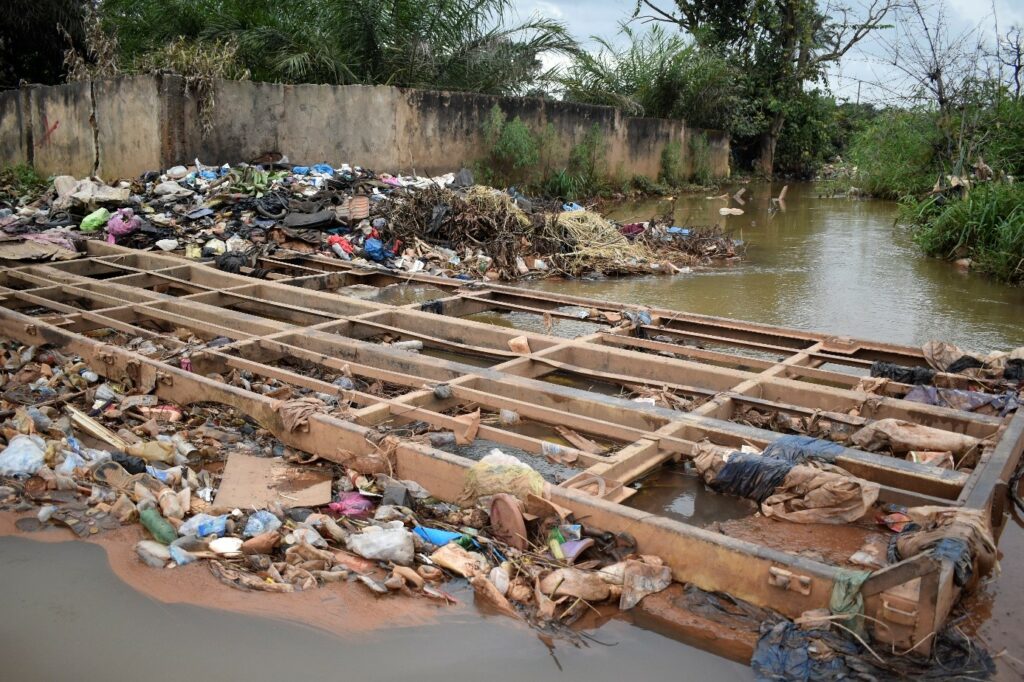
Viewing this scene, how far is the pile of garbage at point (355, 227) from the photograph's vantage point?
8.70 metres

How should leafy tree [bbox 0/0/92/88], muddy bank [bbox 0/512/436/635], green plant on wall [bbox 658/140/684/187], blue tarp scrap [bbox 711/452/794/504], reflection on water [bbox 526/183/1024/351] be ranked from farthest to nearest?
green plant on wall [bbox 658/140/684/187], leafy tree [bbox 0/0/92/88], reflection on water [bbox 526/183/1024/351], blue tarp scrap [bbox 711/452/794/504], muddy bank [bbox 0/512/436/635]

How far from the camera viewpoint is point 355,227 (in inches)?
367

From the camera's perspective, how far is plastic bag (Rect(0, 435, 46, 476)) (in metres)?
3.62

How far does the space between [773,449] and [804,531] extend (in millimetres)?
394

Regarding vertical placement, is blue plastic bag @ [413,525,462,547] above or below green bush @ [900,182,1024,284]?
below

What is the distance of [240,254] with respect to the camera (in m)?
7.77

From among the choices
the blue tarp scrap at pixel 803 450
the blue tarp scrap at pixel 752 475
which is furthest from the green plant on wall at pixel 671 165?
the blue tarp scrap at pixel 752 475

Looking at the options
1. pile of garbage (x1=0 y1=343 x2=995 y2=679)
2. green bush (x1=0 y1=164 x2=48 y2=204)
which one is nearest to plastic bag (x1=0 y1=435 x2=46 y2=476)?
pile of garbage (x1=0 y1=343 x2=995 y2=679)

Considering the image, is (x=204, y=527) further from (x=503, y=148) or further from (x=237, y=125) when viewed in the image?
(x=503, y=148)

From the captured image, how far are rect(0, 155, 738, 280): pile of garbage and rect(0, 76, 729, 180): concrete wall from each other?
75 centimetres

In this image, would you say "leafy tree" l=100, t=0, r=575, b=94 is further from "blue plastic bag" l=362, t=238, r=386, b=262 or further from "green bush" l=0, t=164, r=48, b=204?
"blue plastic bag" l=362, t=238, r=386, b=262

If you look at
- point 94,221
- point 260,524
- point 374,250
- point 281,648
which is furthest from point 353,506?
point 94,221

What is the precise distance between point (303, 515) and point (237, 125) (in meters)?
9.04

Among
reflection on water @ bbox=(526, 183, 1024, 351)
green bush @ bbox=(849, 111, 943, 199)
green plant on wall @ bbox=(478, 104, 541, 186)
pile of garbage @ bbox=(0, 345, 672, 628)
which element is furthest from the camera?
green plant on wall @ bbox=(478, 104, 541, 186)
